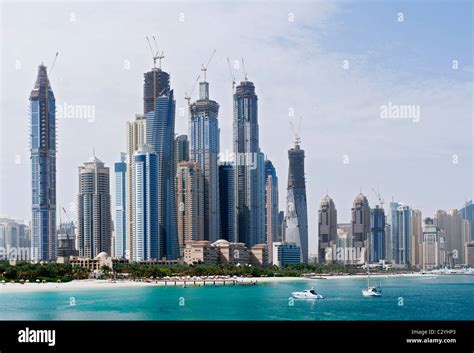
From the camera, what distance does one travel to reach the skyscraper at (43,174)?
39125mm

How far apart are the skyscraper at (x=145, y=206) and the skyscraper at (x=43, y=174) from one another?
4.61 m

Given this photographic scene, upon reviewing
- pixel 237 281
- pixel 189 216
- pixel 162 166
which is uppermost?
pixel 162 166

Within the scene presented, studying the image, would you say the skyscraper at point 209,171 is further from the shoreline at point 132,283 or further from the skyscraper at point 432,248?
the skyscraper at point 432,248

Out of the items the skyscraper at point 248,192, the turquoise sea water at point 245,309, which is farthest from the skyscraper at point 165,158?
the turquoise sea water at point 245,309

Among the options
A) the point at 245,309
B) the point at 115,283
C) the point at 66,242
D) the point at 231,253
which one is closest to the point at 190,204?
the point at 231,253

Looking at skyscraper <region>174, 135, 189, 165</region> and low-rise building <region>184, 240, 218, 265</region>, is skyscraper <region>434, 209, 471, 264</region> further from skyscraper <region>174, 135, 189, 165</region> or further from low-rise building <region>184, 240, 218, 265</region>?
skyscraper <region>174, 135, 189, 165</region>

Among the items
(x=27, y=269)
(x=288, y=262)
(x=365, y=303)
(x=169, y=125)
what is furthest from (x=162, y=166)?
(x=365, y=303)

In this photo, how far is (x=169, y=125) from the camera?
46.2 m

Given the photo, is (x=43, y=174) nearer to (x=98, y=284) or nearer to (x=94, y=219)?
(x=94, y=219)

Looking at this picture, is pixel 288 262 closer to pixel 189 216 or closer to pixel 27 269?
pixel 189 216

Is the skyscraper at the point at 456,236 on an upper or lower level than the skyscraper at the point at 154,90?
lower

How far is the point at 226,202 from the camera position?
1802 inches
